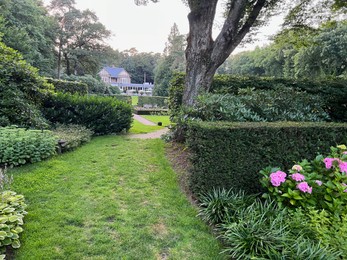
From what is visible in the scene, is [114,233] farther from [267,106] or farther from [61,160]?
[267,106]

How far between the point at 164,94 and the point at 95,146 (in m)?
22.7

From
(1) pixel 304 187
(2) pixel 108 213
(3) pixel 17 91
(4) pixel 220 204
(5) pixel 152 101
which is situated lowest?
(2) pixel 108 213

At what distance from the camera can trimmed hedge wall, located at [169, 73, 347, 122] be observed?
7977 mm

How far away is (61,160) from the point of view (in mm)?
4812

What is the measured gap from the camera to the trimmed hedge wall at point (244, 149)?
3.24 metres

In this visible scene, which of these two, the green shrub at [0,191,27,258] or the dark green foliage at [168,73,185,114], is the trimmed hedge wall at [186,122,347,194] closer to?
the green shrub at [0,191,27,258]

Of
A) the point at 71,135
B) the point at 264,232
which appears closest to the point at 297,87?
the point at 264,232

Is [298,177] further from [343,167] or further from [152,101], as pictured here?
[152,101]

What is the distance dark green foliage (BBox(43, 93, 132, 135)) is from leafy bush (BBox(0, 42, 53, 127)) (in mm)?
655

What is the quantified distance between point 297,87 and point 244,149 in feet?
20.9

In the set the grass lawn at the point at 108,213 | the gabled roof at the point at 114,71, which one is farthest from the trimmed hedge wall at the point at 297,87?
the gabled roof at the point at 114,71

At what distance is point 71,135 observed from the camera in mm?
6184

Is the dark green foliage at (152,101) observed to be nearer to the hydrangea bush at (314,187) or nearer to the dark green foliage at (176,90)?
the dark green foliage at (176,90)

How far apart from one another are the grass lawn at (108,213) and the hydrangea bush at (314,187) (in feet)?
3.45
